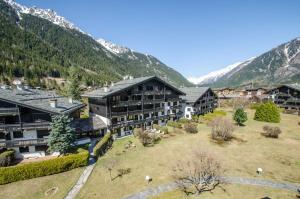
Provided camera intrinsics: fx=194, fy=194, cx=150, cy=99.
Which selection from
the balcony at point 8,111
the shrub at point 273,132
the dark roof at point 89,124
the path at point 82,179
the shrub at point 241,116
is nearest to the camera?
the path at point 82,179

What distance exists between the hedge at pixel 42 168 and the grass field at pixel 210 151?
312 cm

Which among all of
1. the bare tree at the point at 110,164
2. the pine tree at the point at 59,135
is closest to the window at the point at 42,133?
the pine tree at the point at 59,135

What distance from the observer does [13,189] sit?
878 inches

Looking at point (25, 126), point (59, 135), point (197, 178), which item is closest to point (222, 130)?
point (197, 178)

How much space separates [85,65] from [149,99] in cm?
15382

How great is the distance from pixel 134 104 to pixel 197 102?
25.8 m

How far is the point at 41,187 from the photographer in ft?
74.4

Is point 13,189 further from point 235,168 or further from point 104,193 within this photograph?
point 235,168

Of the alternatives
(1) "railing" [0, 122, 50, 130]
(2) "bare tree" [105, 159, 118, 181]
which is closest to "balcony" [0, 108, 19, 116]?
(1) "railing" [0, 122, 50, 130]

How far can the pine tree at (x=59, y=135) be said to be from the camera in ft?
94.2

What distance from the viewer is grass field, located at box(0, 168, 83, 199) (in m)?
21.2

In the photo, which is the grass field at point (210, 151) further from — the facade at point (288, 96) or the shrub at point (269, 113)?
the facade at point (288, 96)

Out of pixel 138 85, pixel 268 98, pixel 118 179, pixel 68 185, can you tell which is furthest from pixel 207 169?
pixel 268 98

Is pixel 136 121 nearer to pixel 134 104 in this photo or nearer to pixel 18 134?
pixel 134 104
